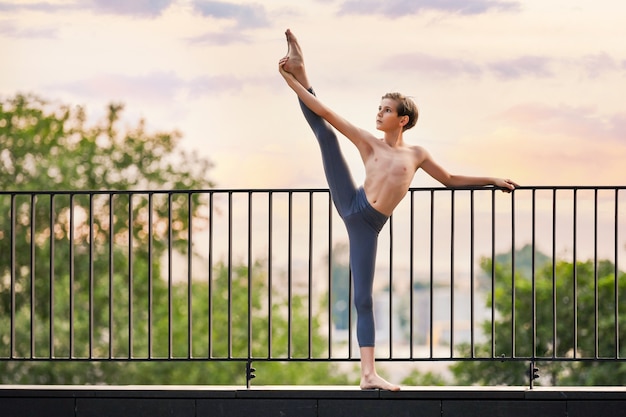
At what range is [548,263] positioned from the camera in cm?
3381

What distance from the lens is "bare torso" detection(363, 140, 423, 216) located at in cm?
502

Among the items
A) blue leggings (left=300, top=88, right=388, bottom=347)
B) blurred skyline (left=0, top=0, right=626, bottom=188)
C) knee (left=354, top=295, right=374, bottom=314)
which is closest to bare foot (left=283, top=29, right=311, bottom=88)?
blue leggings (left=300, top=88, right=388, bottom=347)

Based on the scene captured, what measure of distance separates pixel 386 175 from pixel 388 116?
0.28 meters

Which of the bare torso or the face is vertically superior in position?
the face

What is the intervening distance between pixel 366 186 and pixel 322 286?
43478 mm

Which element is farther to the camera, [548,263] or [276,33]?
[276,33]

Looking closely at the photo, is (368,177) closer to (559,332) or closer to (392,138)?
(392,138)

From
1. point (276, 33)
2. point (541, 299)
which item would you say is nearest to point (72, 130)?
point (276, 33)

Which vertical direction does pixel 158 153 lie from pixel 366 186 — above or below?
above

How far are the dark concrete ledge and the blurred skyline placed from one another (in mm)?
26605

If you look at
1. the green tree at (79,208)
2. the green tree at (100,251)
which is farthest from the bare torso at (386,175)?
the green tree at (79,208)

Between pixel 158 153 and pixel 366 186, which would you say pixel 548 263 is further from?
pixel 366 186

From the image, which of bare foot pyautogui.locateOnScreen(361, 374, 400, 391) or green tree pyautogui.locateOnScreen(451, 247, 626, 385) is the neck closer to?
bare foot pyautogui.locateOnScreen(361, 374, 400, 391)

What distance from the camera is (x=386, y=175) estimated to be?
5.02 metres
